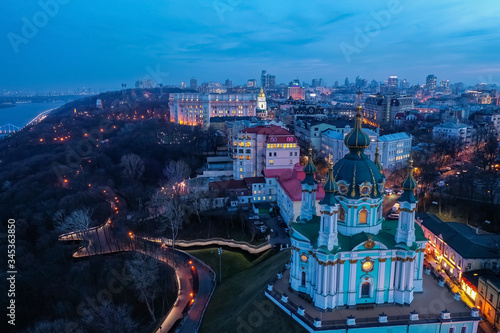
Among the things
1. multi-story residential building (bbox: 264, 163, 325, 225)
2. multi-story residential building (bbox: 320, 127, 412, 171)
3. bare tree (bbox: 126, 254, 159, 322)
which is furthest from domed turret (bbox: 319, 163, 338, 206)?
multi-story residential building (bbox: 320, 127, 412, 171)

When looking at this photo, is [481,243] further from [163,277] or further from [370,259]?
[163,277]

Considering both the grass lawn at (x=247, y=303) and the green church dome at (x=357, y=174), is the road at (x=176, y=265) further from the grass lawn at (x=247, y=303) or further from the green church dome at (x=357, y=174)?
the green church dome at (x=357, y=174)

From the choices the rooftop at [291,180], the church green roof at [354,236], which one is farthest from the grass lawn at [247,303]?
the rooftop at [291,180]

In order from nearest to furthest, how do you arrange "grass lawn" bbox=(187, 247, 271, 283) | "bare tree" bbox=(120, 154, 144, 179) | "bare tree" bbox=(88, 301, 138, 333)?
"bare tree" bbox=(88, 301, 138, 333)
"grass lawn" bbox=(187, 247, 271, 283)
"bare tree" bbox=(120, 154, 144, 179)

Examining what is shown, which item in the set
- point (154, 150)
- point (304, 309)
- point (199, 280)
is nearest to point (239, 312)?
point (304, 309)

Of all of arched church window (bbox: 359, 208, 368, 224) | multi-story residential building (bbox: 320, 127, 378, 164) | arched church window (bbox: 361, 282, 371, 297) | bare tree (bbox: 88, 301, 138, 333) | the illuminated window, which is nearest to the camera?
arched church window (bbox: 361, 282, 371, 297)

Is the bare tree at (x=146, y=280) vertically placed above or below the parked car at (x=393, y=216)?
below

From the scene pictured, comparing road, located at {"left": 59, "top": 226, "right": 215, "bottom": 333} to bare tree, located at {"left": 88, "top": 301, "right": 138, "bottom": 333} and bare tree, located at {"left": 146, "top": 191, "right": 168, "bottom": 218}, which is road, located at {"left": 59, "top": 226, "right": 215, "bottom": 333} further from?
bare tree, located at {"left": 146, "top": 191, "right": 168, "bottom": 218}

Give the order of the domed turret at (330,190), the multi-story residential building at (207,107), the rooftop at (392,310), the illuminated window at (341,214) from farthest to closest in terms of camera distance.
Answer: the multi-story residential building at (207,107)
the illuminated window at (341,214)
the domed turret at (330,190)
the rooftop at (392,310)
